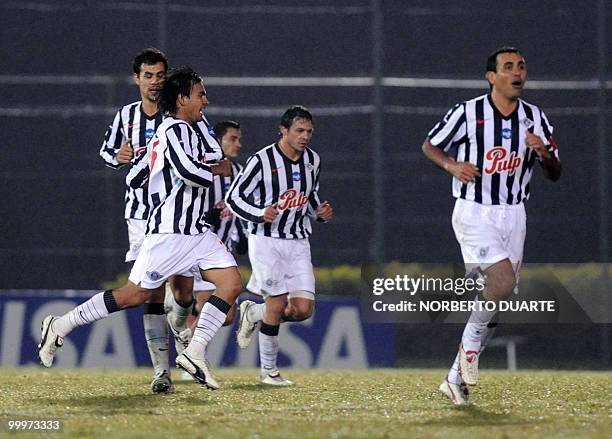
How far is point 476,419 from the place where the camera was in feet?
24.0

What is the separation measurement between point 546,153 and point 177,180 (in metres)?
2.01

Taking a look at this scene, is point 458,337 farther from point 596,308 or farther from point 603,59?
point 603,59

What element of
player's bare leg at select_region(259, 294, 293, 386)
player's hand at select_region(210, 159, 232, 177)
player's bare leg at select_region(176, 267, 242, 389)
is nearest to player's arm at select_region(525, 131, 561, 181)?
player's hand at select_region(210, 159, 232, 177)

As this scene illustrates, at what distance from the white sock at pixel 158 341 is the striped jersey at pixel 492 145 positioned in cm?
191

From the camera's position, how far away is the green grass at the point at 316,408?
22.2 ft

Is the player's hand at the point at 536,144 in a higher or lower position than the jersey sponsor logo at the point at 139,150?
lower

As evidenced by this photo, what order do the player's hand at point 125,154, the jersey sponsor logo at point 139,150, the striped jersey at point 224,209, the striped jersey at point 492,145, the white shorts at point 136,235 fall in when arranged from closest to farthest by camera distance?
the striped jersey at point 492,145 → the player's hand at point 125,154 → the jersey sponsor logo at point 139,150 → the white shorts at point 136,235 → the striped jersey at point 224,209

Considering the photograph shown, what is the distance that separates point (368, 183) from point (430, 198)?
0.72 meters

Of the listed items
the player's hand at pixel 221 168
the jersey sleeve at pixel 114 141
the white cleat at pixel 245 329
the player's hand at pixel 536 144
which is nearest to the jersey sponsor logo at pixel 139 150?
the jersey sleeve at pixel 114 141

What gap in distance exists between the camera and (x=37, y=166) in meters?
16.1

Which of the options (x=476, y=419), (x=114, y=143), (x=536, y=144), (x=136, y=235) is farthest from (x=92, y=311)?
(x=536, y=144)

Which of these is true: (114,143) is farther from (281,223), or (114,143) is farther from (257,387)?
(257,387)

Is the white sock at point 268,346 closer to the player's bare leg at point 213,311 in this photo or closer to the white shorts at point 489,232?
the player's bare leg at point 213,311

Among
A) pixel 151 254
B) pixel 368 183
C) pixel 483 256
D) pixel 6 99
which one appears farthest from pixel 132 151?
pixel 6 99
